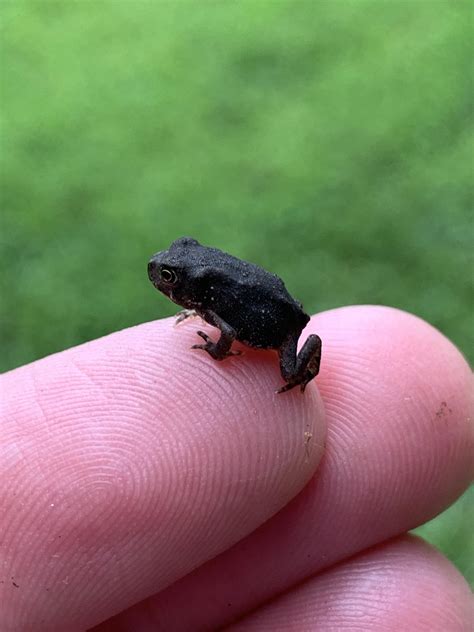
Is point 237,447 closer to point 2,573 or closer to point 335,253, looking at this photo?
point 2,573

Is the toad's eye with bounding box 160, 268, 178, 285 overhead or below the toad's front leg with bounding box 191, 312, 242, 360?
overhead

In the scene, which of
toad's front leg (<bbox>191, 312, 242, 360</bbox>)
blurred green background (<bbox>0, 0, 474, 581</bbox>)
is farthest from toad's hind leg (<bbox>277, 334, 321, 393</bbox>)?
blurred green background (<bbox>0, 0, 474, 581</bbox>)

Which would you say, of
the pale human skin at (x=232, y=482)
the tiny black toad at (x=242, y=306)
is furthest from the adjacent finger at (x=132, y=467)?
the tiny black toad at (x=242, y=306)

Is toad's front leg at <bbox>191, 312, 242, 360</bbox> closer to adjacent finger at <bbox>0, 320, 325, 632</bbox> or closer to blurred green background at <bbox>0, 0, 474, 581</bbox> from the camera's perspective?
adjacent finger at <bbox>0, 320, 325, 632</bbox>

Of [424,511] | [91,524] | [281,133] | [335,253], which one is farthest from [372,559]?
[281,133]

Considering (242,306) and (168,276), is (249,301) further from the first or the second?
(168,276)

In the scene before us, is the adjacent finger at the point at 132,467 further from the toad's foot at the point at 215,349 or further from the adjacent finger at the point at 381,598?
the adjacent finger at the point at 381,598

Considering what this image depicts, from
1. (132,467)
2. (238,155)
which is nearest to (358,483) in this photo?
(132,467)
